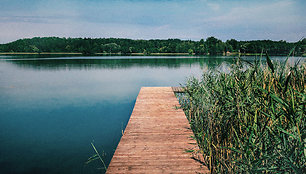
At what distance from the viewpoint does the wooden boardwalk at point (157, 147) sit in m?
2.12

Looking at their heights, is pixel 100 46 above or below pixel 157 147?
above

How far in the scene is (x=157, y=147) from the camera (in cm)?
260

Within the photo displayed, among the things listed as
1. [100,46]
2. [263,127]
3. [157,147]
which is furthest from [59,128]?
[100,46]

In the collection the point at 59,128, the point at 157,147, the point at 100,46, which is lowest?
the point at 59,128

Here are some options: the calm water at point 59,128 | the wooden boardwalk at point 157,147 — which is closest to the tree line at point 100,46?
the calm water at point 59,128

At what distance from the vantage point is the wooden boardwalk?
2.12 meters

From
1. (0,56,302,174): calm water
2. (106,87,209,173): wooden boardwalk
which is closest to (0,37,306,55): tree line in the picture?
(0,56,302,174): calm water

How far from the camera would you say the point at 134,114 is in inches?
167

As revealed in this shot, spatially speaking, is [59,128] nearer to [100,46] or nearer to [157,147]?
[157,147]

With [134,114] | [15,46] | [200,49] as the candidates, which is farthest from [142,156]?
[15,46]

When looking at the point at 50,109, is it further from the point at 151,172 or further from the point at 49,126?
the point at 151,172

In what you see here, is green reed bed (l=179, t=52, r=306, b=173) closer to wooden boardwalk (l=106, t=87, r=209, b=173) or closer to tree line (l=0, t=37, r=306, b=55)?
wooden boardwalk (l=106, t=87, r=209, b=173)

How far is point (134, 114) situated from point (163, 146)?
1.73 meters

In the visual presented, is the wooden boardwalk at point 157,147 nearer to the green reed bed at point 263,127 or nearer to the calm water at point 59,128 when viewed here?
the green reed bed at point 263,127
